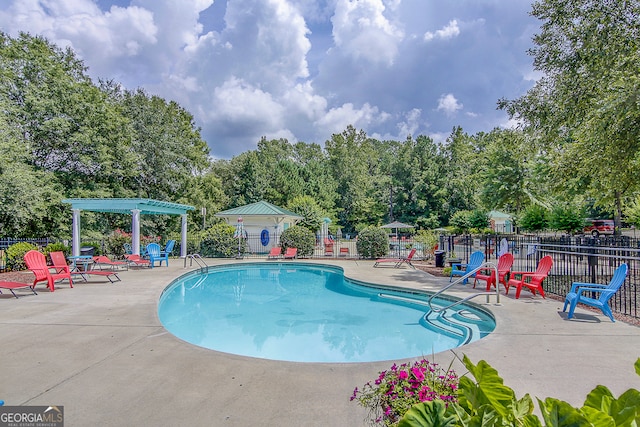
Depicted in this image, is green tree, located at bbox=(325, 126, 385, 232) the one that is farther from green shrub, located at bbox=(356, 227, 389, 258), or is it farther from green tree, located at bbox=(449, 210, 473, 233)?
green shrub, located at bbox=(356, 227, 389, 258)

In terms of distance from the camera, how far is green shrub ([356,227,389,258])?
17812 millimetres

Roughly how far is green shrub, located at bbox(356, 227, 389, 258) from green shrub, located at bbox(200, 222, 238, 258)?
6959mm

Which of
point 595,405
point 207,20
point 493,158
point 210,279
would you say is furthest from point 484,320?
point 493,158

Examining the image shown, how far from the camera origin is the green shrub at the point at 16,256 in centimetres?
1205

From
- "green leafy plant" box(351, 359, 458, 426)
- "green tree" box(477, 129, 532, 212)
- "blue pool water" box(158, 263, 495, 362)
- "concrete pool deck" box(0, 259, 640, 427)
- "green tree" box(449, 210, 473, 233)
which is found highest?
"green tree" box(477, 129, 532, 212)

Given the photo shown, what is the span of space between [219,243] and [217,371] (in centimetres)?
1566

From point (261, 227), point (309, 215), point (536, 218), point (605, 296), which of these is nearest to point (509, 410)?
point (605, 296)

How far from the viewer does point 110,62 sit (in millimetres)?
20234

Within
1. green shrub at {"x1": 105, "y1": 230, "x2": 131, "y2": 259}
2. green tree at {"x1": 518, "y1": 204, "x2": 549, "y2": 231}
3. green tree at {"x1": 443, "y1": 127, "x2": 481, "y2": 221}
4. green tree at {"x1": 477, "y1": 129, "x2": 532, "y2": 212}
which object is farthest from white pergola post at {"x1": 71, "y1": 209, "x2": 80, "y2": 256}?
green tree at {"x1": 443, "y1": 127, "x2": 481, "y2": 221}

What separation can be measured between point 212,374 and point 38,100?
1973 cm

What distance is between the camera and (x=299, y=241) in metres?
18.8

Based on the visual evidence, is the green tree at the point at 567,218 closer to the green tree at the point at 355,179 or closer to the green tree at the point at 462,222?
the green tree at the point at 462,222

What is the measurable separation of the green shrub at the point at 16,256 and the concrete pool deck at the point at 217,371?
25.8 feet

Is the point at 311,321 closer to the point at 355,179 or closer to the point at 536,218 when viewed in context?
the point at 536,218
